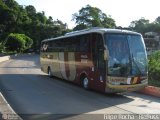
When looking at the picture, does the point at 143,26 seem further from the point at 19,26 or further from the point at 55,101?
the point at 55,101

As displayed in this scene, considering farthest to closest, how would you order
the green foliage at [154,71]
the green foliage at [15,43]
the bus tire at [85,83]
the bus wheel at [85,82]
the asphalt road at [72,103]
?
1. the green foliage at [15,43]
2. the green foliage at [154,71]
3. the bus wheel at [85,82]
4. the bus tire at [85,83]
5. the asphalt road at [72,103]

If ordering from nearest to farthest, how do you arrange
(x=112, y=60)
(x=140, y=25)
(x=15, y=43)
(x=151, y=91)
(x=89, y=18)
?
(x=112, y=60) < (x=151, y=91) < (x=15, y=43) < (x=89, y=18) < (x=140, y=25)

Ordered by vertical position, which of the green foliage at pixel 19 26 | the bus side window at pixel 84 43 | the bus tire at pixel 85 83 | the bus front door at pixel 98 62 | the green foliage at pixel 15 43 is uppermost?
the green foliage at pixel 19 26

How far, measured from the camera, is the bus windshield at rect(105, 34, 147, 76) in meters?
15.3

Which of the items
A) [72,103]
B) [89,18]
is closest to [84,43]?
[72,103]

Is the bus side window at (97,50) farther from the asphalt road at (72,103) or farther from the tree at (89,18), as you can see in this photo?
the tree at (89,18)

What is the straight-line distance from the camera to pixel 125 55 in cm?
1557

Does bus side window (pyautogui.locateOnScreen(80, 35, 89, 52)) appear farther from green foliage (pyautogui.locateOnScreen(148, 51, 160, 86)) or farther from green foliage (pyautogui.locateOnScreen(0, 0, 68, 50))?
green foliage (pyautogui.locateOnScreen(0, 0, 68, 50))

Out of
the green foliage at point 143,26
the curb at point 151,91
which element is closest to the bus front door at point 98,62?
the curb at point 151,91

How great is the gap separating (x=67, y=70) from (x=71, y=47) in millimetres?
1505

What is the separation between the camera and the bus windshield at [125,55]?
603 inches

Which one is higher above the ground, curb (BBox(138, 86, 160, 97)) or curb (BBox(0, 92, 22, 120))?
curb (BBox(0, 92, 22, 120))

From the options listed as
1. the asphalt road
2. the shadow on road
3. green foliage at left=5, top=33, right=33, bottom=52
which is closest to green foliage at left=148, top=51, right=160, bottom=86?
the asphalt road

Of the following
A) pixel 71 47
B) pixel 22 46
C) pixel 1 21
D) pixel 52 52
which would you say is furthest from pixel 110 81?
pixel 1 21
